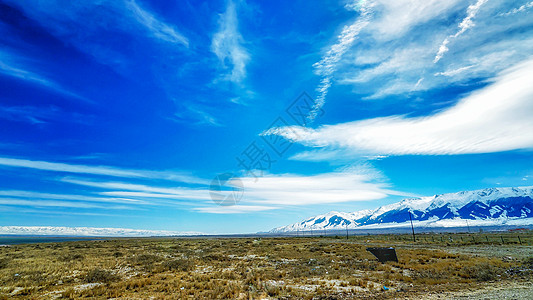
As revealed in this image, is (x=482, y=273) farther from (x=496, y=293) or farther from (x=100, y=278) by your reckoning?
(x=100, y=278)

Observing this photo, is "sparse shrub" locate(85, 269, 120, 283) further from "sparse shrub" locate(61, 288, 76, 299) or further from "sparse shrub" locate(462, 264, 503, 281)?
"sparse shrub" locate(462, 264, 503, 281)

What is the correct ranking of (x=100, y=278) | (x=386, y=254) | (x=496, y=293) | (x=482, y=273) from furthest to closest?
(x=386, y=254) → (x=100, y=278) → (x=482, y=273) → (x=496, y=293)

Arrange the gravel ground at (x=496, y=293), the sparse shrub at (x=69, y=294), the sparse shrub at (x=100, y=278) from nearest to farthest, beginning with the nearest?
1. the gravel ground at (x=496, y=293)
2. the sparse shrub at (x=69, y=294)
3. the sparse shrub at (x=100, y=278)

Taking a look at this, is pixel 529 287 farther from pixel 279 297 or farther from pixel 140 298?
pixel 140 298

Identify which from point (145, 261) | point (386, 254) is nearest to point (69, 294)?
point (145, 261)

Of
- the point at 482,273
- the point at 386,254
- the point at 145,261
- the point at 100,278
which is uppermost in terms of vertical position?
the point at 386,254

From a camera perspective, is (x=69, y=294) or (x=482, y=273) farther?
(x=482, y=273)

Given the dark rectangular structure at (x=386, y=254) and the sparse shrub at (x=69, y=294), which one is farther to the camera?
the dark rectangular structure at (x=386, y=254)

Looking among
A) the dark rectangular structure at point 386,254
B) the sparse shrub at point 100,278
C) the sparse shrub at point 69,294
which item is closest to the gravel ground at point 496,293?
the dark rectangular structure at point 386,254

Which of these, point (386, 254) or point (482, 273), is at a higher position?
point (386, 254)

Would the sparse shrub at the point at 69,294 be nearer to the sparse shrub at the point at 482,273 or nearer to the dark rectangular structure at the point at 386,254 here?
the dark rectangular structure at the point at 386,254

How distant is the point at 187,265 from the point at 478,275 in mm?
24835

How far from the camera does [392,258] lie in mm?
25438

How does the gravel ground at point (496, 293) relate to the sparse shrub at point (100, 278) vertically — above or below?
above
